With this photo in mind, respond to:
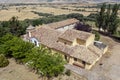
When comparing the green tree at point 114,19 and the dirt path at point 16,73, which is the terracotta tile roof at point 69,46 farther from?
the green tree at point 114,19

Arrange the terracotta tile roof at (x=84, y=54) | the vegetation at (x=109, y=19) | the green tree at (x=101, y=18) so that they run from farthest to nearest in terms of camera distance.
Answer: the green tree at (x=101, y=18), the vegetation at (x=109, y=19), the terracotta tile roof at (x=84, y=54)

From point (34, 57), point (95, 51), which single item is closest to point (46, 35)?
point (34, 57)

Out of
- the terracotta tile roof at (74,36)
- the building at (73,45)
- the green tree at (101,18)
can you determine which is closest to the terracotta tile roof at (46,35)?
the building at (73,45)

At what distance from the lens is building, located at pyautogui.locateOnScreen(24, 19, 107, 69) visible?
36.1m

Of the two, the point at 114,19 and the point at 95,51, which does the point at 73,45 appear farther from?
the point at 114,19

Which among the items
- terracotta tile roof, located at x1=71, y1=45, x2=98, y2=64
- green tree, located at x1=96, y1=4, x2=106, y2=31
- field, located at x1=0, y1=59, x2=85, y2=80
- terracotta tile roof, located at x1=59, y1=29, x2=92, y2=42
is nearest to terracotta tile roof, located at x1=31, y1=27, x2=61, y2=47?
terracotta tile roof, located at x1=59, y1=29, x2=92, y2=42

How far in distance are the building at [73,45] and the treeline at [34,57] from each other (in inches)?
212

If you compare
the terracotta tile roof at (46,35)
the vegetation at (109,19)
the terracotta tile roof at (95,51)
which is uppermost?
the vegetation at (109,19)

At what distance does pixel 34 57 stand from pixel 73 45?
11954 mm

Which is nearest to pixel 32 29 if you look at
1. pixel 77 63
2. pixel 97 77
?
pixel 77 63

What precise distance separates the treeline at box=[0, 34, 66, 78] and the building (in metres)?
5.39

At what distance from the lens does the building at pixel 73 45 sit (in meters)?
Answer: 36.1

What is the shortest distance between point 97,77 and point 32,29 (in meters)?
24.9

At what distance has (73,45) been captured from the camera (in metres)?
39.3
